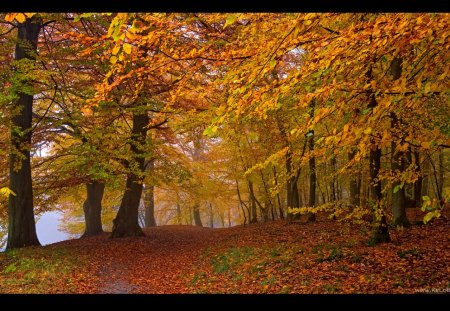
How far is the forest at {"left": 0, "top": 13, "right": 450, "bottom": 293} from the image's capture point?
4.74 metres

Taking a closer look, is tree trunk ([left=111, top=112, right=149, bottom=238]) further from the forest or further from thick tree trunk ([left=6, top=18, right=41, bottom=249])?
thick tree trunk ([left=6, top=18, right=41, bottom=249])

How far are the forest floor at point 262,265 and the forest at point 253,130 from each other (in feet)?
0.21

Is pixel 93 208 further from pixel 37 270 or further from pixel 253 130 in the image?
pixel 37 270

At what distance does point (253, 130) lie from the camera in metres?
18.5

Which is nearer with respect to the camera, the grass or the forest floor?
Result: the forest floor

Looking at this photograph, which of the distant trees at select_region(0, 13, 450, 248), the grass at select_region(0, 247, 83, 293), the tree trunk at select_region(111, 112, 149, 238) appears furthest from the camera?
the tree trunk at select_region(111, 112, 149, 238)

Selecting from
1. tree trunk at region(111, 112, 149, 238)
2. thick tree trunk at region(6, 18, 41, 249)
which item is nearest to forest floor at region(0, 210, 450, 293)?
thick tree trunk at region(6, 18, 41, 249)

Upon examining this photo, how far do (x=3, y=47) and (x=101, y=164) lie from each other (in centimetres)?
594

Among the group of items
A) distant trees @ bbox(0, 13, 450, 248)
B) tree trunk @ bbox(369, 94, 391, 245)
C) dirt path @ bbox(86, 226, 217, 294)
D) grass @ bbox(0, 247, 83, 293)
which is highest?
distant trees @ bbox(0, 13, 450, 248)

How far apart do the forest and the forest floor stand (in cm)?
6

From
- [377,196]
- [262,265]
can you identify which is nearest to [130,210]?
[262,265]

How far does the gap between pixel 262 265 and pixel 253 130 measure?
9.01m

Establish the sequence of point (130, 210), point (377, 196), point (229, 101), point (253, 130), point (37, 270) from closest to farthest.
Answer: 1. point (229, 101)
2. point (377, 196)
3. point (37, 270)
4. point (253, 130)
5. point (130, 210)

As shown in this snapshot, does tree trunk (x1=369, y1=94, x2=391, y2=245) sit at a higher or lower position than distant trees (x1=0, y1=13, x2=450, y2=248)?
lower
